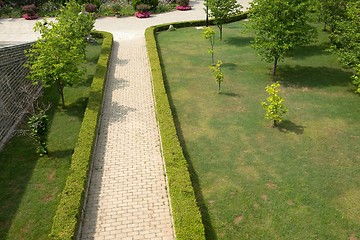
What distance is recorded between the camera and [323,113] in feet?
63.9

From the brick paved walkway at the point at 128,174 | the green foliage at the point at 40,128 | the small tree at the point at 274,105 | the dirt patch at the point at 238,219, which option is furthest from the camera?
the small tree at the point at 274,105

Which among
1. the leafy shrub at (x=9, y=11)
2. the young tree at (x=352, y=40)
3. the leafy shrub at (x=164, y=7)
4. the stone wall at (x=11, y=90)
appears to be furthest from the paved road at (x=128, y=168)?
the leafy shrub at (x=9, y=11)

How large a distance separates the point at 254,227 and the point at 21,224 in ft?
29.5

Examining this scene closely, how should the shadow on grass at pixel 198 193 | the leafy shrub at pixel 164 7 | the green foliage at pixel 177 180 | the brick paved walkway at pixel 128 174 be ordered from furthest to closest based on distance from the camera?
the leafy shrub at pixel 164 7 < the brick paved walkway at pixel 128 174 < the shadow on grass at pixel 198 193 < the green foliage at pixel 177 180

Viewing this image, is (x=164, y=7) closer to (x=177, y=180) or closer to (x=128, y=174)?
(x=128, y=174)

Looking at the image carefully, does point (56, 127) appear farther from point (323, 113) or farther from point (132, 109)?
point (323, 113)

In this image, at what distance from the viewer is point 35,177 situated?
15.3 metres

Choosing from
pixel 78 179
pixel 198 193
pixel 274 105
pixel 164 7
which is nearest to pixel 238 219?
pixel 198 193

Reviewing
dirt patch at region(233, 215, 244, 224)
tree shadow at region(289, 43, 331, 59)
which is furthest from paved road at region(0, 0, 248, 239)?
tree shadow at region(289, 43, 331, 59)

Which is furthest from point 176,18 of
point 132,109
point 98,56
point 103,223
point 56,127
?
point 103,223

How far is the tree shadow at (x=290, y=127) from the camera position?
1798cm

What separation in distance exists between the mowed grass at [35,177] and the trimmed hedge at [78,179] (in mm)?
955

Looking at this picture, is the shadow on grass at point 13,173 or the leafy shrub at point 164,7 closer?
the shadow on grass at point 13,173

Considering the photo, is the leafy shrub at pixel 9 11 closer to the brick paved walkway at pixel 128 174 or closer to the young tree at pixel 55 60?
the young tree at pixel 55 60
